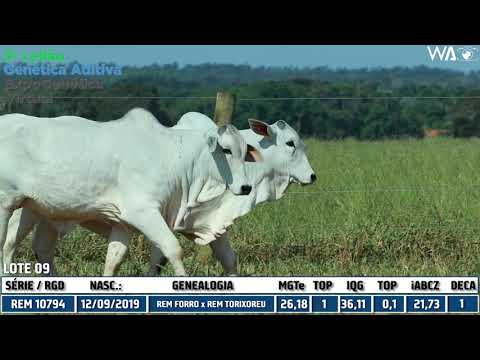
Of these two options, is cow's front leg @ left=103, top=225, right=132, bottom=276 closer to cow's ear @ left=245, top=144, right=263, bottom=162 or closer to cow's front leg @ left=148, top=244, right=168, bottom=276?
cow's front leg @ left=148, top=244, right=168, bottom=276

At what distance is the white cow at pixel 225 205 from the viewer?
8008 millimetres

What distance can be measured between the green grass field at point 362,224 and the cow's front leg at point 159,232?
62cm

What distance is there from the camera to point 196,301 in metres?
7.04

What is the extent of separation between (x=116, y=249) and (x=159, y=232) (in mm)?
464

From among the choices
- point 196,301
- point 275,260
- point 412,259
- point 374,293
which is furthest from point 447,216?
point 196,301

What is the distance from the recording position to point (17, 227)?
8141mm

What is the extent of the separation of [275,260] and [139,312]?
2105mm

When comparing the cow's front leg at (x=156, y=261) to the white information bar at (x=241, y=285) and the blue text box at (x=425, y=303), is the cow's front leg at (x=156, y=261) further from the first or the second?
the blue text box at (x=425, y=303)

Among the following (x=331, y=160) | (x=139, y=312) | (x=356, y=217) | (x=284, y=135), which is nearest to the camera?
(x=139, y=312)

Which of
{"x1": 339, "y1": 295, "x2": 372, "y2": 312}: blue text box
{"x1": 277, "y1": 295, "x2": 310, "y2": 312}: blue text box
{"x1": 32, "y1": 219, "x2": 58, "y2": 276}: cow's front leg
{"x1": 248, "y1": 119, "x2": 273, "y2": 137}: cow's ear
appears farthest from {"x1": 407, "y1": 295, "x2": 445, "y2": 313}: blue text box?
{"x1": 32, "y1": 219, "x2": 58, "y2": 276}: cow's front leg

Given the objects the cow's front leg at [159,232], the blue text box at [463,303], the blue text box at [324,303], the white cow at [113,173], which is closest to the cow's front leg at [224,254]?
the white cow at [113,173]

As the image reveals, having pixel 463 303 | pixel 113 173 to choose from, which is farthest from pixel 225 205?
pixel 463 303

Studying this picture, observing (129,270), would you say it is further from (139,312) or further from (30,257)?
(139,312)

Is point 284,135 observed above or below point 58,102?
below
